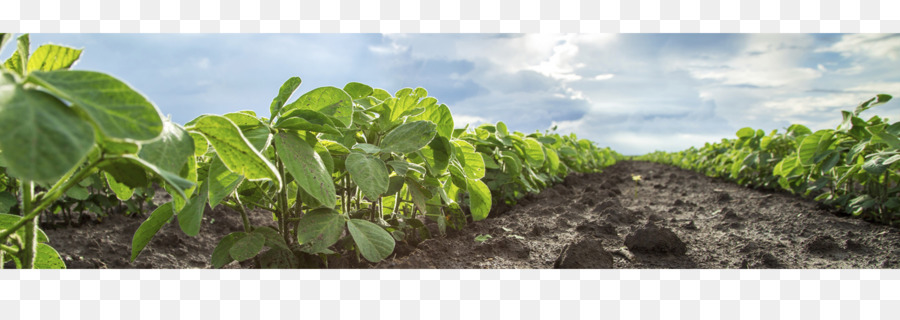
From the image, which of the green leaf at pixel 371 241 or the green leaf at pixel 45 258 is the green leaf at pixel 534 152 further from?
the green leaf at pixel 45 258

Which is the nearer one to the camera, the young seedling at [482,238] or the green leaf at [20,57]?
the green leaf at [20,57]

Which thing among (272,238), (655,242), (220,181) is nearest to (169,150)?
(220,181)

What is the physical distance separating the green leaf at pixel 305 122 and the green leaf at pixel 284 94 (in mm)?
113

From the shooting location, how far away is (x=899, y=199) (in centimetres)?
309

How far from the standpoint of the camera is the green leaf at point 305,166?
3.48ft

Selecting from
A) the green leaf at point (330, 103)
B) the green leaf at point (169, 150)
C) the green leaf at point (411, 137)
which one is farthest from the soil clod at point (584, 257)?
the green leaf at point (169, 150)

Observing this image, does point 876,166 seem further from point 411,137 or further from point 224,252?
point 224,252

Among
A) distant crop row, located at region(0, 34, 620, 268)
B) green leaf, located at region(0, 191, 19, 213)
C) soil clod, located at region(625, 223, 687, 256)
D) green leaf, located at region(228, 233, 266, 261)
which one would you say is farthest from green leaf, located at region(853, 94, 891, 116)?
green leaf, located at region(0, 191, 19, 213)

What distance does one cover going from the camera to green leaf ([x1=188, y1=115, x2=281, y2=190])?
822 mm

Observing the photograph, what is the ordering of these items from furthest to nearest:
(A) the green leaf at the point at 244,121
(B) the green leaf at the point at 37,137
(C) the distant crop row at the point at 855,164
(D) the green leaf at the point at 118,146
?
(C) the distant crop row at the point at 855,164
(A) the green leaf at the point at 244,121
(D) the green leaf at the point at 118,146
(B) the green leaf at the point at 37,137

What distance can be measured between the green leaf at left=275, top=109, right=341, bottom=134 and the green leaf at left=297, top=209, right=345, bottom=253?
316mm

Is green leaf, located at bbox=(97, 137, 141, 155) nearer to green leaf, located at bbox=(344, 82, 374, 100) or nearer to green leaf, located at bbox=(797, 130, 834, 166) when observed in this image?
green leaf, located at bbox=(344, 82, 374, 100)

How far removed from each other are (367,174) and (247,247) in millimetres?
389

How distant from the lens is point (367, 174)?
1290 mm
